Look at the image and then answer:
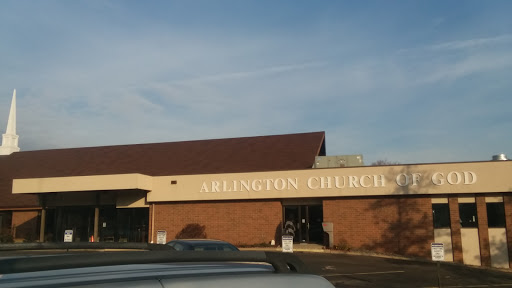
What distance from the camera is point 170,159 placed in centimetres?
3581

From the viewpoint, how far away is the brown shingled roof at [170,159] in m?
33.1

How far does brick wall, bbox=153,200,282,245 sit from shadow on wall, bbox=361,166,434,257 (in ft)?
18.4

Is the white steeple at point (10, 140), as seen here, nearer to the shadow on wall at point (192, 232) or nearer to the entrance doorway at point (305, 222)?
the shadow on wall at point (192, 232)

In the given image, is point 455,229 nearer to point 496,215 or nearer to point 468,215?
point 468,215

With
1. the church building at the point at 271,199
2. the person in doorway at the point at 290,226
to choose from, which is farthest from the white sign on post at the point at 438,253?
the person in doorway at the point at 290,226

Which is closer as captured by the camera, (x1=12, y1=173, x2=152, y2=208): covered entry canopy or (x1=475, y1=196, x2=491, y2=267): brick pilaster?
(x1=475, y1=196, x2=491, y2=267): brick pilaster

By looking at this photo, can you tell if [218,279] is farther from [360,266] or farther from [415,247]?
[415,247]

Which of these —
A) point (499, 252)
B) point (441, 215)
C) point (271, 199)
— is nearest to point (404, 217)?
point (441, 215)

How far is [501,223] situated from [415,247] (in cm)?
435

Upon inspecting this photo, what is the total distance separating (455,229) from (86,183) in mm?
21575

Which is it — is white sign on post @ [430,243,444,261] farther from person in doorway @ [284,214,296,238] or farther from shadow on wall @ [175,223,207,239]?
shadow on wall @ [175,223,207,239]

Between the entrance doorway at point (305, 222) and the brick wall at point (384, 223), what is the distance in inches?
46.1

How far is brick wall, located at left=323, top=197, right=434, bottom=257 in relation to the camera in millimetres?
25156

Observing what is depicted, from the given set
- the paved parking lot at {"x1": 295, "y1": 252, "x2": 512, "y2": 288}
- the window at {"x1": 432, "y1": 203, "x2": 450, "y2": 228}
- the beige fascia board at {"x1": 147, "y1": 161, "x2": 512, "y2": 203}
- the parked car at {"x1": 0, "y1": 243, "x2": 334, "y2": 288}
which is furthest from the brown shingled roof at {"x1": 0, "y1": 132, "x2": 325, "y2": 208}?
the parked car at {"x1": 0, "y1": 243, "x2": 334, "y2": 288}
